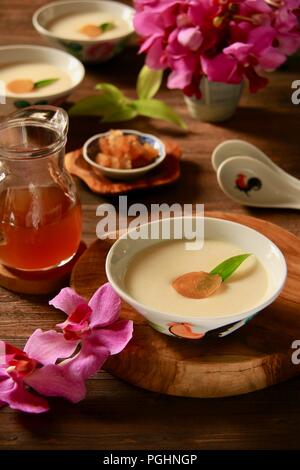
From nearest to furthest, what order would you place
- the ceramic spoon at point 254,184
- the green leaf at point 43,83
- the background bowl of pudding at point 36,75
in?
the ceramic spoon at point 254,184, the background bowl of pudding at point 36,75, the green leaf at point 43,83

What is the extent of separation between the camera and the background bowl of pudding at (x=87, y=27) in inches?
63.4

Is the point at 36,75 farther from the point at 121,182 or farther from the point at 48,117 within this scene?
the point at 48,117

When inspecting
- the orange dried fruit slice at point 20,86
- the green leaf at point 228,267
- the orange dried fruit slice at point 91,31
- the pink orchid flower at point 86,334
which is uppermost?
the green leaf at point 228,267

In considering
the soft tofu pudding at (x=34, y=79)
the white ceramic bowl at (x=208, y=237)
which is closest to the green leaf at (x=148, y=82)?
the soft tofu pudding at (x=34, y=79)

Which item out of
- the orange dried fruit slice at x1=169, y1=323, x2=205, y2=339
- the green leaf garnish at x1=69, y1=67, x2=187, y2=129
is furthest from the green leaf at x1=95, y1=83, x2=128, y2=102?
the orange dried fruit slice at x1=169, y1=323, x2=205, y2=339

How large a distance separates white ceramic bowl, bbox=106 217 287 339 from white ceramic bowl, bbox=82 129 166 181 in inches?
10.4

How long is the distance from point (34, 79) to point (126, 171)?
15.3 inches

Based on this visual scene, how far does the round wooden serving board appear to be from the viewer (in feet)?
2.78

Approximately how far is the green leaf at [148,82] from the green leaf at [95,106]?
0.25 ft

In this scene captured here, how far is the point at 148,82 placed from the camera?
1.50 m

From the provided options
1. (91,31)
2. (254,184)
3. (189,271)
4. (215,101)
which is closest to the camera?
(189,271)

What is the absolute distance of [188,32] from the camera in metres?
1.28

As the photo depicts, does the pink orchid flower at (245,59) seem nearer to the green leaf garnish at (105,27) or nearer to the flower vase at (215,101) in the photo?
the flower vase at (215,101)

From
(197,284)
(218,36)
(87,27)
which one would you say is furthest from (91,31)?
(197,284)
